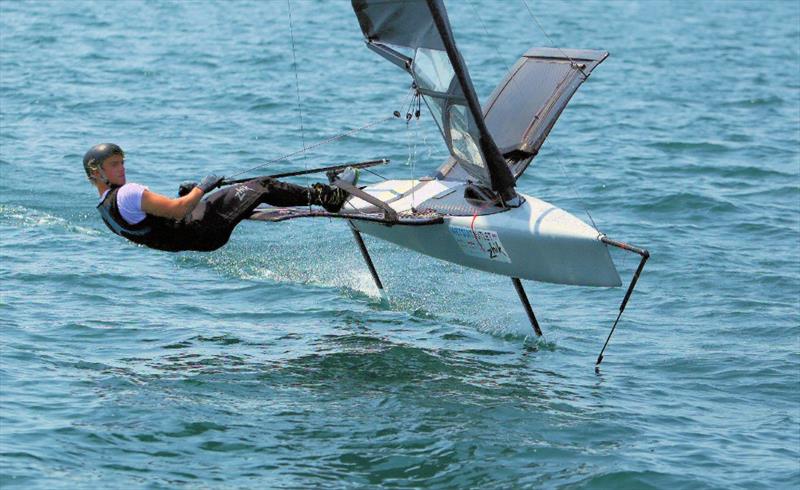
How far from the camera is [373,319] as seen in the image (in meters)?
9.23

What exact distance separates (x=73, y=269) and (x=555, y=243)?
3892mm

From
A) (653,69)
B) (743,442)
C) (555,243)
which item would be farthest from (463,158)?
(653,69)

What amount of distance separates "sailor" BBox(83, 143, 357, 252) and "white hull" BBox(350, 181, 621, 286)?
76 cm

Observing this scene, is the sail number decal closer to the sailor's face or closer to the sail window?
the sail window

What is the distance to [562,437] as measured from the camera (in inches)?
280

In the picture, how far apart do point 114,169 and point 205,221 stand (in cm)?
71

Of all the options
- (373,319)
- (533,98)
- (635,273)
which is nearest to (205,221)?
(373,319)

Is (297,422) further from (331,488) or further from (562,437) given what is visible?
(562,437)

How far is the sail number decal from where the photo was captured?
8.44 metres

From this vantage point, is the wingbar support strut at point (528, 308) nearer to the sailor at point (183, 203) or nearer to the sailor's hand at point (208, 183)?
the sailor at point (183, 203)

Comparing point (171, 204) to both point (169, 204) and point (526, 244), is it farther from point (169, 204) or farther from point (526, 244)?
point (526, 244)

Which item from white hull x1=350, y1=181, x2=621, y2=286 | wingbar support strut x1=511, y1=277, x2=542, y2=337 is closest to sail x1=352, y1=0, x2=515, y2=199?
white hull x1=350, y1=181, x2=621, y2=286

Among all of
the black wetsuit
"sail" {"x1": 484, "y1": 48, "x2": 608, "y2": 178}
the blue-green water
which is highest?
the black wetsuit

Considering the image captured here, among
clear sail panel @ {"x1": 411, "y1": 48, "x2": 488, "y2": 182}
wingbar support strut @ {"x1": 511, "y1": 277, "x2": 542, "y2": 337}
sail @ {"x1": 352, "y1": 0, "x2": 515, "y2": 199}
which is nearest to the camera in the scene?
sail @ {"x1": 352, "y1": 0, "x2": 515, "y2": 199}
